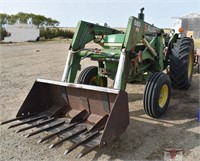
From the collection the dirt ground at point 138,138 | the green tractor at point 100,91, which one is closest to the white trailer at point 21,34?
the dirt ground at point 138,138

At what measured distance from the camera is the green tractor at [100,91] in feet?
10.8

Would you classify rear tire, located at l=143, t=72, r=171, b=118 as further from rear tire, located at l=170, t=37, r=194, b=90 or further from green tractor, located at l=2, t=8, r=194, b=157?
rear tire, located at l=170, t=37, r=194, b=90

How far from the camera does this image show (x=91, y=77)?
537cm

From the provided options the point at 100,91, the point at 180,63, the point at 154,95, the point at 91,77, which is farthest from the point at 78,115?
the point at 180,63

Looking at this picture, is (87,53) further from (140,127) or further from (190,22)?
(190,22)

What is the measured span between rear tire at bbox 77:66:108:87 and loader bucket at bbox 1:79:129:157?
101cm

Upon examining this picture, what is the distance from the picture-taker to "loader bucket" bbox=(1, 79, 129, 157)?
3.19 meters

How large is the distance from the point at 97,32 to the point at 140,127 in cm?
204

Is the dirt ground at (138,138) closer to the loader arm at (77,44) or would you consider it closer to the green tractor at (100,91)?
the green tractor at (100,91)

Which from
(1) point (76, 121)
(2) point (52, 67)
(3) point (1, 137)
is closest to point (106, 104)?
→ (1) point (76, 121)

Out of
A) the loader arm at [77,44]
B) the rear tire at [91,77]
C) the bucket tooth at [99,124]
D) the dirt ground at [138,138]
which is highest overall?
the loader arm at [77,44]

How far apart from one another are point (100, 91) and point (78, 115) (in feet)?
1.97

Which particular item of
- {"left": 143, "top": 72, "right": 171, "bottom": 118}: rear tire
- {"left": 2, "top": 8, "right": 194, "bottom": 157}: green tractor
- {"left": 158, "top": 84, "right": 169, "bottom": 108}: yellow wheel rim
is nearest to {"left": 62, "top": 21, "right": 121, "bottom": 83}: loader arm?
{"left": 2, "top": 8, "right": 194, "bottom": 157}: green tractor

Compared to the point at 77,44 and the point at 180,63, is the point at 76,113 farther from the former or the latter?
the point at 180,63
